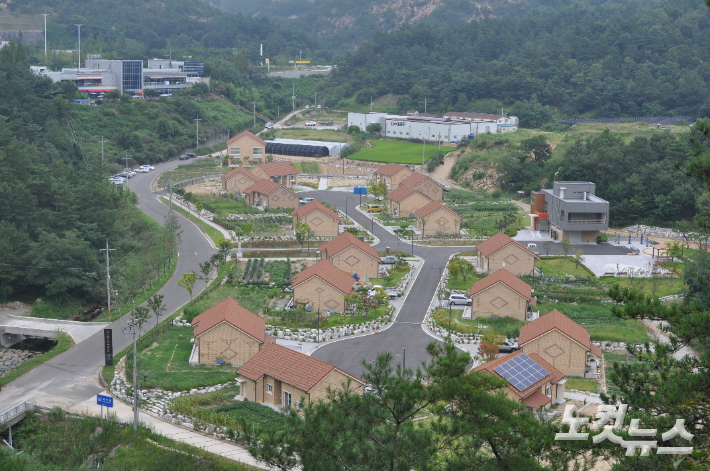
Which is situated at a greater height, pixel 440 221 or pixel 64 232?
pixel 440 221

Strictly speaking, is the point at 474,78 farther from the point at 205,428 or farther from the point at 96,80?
the point at 205,428

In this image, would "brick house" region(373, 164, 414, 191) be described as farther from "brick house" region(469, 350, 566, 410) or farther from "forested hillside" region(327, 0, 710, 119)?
"brick house" region(469, 350, 566, 410)

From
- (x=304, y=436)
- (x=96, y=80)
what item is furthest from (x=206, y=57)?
(x=304, y=436)

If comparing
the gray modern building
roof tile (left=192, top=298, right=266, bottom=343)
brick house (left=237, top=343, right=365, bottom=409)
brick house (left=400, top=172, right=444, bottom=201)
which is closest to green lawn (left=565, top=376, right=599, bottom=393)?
brick house (left=237, top=343, right=365, bottom=409)

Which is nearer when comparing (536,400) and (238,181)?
(536,400)

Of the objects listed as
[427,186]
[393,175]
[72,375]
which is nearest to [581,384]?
[72,375]

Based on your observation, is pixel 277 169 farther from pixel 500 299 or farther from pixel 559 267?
pixel 500 299
